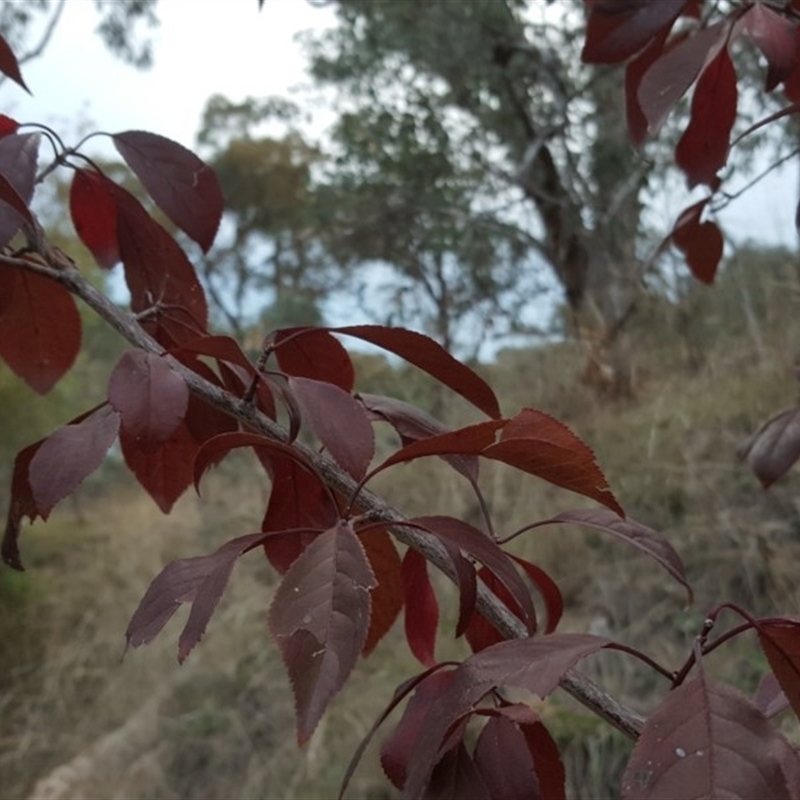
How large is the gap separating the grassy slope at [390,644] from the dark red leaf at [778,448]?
89 centimetres

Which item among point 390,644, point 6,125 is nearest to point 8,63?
point 6,125

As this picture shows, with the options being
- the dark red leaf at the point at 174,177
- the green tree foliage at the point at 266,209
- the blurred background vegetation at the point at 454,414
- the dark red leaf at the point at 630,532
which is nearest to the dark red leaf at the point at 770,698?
the dark red leaf at the point at 630,532

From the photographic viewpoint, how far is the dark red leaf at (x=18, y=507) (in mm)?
314

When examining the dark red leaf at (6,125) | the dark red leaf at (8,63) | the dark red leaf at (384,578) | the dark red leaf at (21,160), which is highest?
the dark red leaf at (8,63)

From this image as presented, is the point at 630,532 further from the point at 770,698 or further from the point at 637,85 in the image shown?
the point at 637,85

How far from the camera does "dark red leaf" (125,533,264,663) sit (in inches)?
9.5

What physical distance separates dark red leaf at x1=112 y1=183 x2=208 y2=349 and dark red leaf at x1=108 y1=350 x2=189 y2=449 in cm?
10

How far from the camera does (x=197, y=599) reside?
24 cm

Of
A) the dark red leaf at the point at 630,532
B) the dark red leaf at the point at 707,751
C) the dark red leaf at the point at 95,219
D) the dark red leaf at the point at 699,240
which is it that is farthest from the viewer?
the dark red leaf at the point at 699,240

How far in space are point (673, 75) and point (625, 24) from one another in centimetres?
4

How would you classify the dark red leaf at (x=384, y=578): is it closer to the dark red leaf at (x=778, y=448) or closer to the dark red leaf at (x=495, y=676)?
the dark red leaf at (x=495, y=676)

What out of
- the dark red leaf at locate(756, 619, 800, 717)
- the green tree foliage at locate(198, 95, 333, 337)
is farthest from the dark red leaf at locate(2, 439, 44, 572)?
the green tree foliage at locate(198, 95, 333, 337)

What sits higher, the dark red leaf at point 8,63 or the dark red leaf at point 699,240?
the dark red leaf at point 8,63

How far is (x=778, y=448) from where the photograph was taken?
53cm
